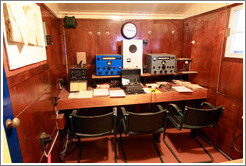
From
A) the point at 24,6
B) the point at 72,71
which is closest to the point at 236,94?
the point at 72,71

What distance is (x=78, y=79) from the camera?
243 cm

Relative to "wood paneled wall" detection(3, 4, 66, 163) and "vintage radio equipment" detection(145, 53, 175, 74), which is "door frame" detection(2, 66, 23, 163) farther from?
"vintage radio equipment" detection(145, 53, 175, 74)

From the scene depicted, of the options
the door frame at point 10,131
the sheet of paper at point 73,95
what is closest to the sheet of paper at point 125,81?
the sheet of paper at point 73,95

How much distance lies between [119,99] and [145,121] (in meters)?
0.61

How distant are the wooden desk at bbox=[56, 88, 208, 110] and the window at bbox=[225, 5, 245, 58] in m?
0.75

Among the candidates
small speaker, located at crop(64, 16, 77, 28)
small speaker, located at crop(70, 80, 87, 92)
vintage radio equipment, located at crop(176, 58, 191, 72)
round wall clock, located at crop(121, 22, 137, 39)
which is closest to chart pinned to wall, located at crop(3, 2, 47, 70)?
small speaker, located at crop(70, 80, 87, 92)

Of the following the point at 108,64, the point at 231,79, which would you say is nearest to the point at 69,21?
the point at 108,64

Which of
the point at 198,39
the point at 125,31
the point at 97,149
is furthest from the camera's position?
the point at 125,31

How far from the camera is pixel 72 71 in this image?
2.37 meters

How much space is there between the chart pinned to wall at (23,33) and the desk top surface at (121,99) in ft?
2.64

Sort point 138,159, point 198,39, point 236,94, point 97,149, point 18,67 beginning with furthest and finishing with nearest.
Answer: point 198,39
point 97,149
point 138,159
point 236,94
point 18,67

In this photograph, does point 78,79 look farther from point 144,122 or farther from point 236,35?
point 236,35

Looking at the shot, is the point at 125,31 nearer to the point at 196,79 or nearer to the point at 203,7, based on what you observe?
the point at 203,7

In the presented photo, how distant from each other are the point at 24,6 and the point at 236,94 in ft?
8.62
